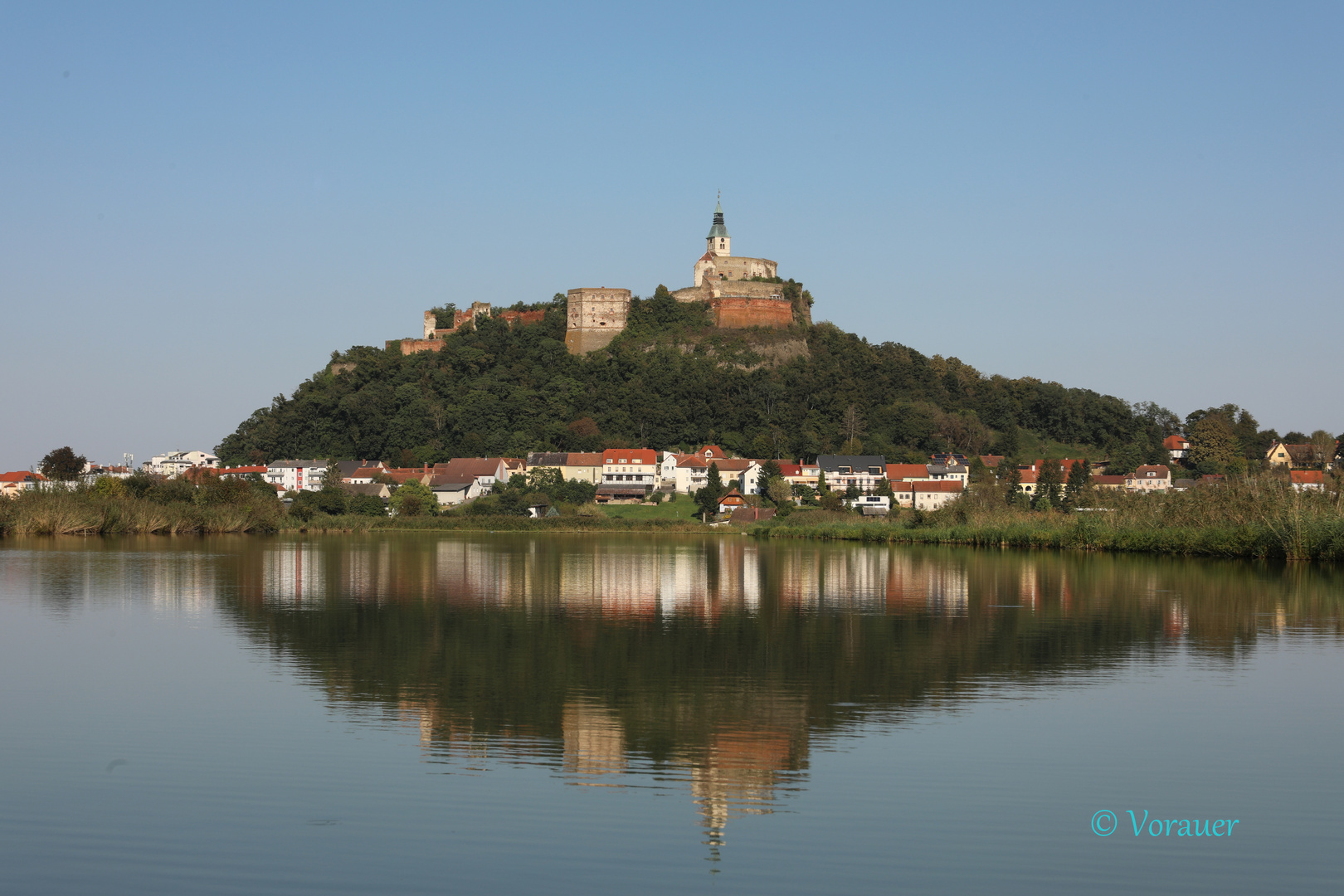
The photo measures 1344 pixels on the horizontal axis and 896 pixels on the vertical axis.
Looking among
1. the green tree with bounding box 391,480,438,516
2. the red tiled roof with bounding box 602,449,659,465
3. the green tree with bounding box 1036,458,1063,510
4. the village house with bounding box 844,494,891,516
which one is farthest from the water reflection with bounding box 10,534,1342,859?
the red tiled roof with bounding box 602,449,659,465

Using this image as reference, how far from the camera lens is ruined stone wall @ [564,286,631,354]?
98.0 meters

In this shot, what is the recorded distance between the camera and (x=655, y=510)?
2822 inches

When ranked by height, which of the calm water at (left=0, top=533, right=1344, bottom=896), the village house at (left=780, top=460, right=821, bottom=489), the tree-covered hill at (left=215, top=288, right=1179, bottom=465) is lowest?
the calm water at (left=0, top=533, right=1344, bottom=896)

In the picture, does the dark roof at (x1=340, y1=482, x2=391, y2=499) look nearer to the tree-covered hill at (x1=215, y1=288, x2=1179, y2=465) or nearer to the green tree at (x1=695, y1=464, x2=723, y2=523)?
the tree-covered hill at (x1=215, y1=288, x2=1179, y2=465)

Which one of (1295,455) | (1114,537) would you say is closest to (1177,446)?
(1295,455)

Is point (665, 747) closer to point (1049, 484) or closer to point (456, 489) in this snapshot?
point (1049, 484)

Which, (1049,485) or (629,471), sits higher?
(629,471)

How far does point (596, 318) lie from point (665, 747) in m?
89.9

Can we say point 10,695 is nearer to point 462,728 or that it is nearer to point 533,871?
point 462,728

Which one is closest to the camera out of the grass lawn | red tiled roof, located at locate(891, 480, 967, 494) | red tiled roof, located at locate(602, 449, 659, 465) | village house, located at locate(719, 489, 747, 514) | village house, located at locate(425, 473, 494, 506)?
the grass lawn

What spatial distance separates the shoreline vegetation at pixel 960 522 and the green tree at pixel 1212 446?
37.9 metres

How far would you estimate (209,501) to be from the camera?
51719mm

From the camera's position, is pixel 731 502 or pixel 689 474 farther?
pixel 689 474

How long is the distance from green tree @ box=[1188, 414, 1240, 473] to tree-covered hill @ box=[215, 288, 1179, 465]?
12.9 feet
